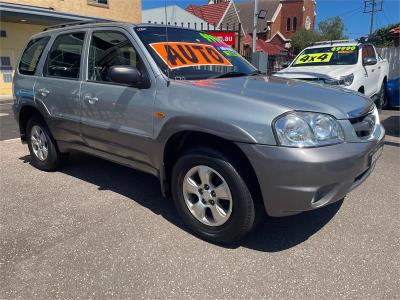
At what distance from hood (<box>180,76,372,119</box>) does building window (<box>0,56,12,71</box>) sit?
1448cm

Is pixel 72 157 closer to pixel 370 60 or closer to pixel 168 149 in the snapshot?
pixel 168 149

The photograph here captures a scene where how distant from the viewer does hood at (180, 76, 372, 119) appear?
2779 mm

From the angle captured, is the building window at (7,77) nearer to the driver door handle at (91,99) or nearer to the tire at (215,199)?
the driver door handle at (91,99)

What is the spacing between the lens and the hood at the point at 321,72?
23.6ft

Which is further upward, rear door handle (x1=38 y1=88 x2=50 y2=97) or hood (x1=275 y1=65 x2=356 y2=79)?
hood (x1=275 y1=65 x2=356 y2=79)

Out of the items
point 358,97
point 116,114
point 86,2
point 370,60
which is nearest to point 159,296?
point 116,114

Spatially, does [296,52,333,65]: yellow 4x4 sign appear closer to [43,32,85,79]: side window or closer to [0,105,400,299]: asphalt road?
[0,105,400,299]: asphalt road

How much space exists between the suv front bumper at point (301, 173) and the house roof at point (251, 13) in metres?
48.8

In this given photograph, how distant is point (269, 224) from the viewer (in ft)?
11.5

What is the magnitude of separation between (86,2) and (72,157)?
47.0 feet

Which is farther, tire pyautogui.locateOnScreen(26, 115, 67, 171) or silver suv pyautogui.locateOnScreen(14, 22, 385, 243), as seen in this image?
tire pyautogui.locateOnScreen(26, 115, 67, 171)

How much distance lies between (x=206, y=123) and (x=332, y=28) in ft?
189

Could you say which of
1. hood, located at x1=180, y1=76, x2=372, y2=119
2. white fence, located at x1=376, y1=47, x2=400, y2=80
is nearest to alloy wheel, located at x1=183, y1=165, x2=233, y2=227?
hood, located at x1=180, y1=76, x2=372, y2=119

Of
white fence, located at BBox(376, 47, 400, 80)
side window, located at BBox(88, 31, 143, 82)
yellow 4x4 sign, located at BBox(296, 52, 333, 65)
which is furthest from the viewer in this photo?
white fence, located at BBox(376, 47, 400, 80)
